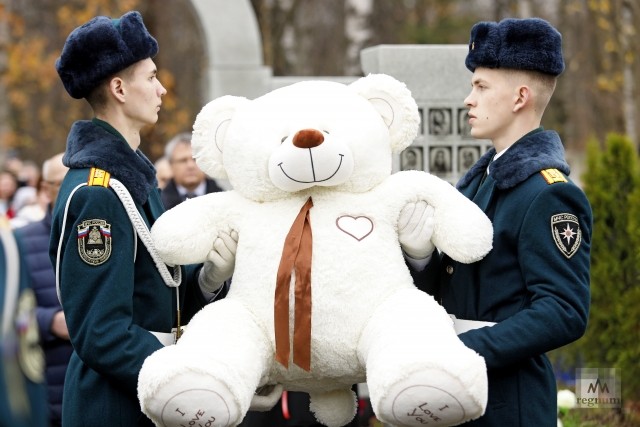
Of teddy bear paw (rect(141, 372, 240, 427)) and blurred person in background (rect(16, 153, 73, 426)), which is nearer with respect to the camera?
teddy bear paw (rect(141, 372, 240, 427))

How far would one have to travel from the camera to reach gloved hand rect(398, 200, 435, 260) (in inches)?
140

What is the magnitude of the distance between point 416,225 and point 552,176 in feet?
1.51

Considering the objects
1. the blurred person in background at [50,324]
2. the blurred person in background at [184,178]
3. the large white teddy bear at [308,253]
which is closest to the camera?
the large white teddy bear at [308,253]

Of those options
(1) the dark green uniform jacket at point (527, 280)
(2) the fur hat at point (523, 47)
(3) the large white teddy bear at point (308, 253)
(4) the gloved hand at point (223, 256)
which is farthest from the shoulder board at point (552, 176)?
(4) the gloved hand at point (223, 256)

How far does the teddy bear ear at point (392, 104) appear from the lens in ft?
12.1

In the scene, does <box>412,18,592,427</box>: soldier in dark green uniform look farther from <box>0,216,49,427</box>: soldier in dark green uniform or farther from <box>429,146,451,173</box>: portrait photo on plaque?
<box>429,146,451,173</box>: portrait photo on plaque

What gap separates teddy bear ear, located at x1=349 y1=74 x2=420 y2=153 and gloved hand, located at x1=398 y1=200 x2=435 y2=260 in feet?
0.82

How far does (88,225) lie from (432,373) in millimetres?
1182

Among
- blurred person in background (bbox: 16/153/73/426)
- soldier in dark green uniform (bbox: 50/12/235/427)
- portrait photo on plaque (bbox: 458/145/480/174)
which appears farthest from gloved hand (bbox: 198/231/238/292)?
portrait photo on plaque (bbox: 458/145/480/174)

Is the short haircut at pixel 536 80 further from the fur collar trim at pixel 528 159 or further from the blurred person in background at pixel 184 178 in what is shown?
the blurred person in background at pixel 184 178

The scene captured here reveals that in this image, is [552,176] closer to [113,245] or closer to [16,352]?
[113,245]

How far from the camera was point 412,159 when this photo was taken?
22.6ft

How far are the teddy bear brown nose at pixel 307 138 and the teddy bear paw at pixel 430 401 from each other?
0.80m

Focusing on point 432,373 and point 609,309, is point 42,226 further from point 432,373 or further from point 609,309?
point 609,309
